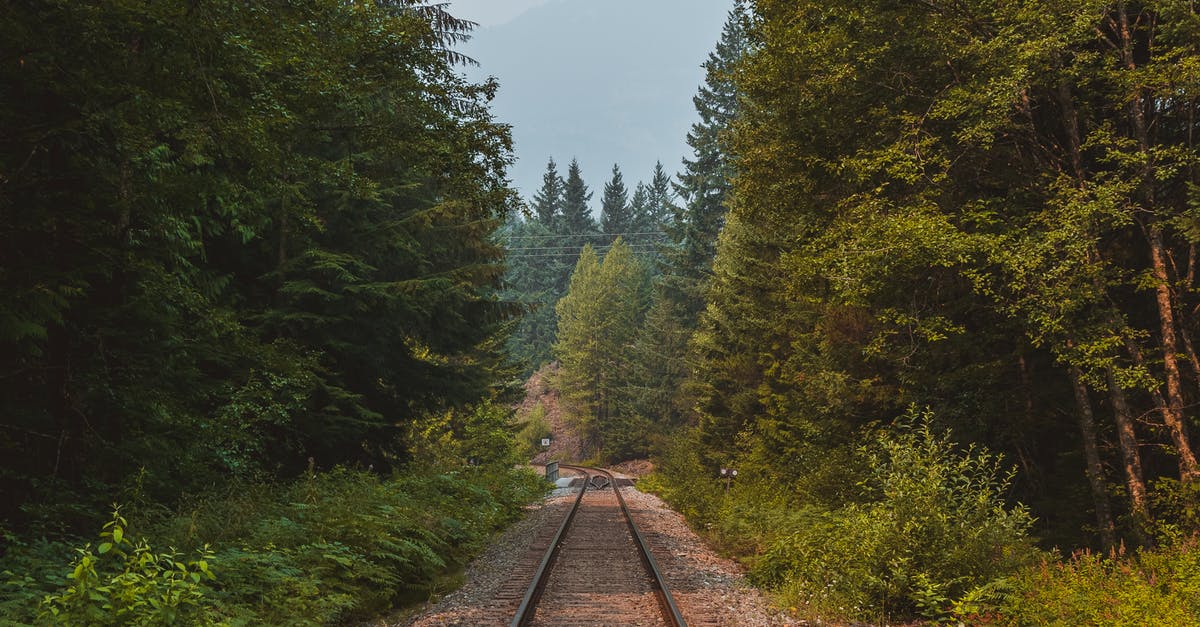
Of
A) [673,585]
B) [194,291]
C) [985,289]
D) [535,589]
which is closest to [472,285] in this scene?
[194,291]

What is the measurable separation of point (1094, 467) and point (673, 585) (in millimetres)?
6719

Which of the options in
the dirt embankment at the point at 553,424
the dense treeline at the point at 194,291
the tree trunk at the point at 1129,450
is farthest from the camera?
the dirt embankment at the point at 553,424

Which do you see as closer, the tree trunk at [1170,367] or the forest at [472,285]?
the forest at [472,285]

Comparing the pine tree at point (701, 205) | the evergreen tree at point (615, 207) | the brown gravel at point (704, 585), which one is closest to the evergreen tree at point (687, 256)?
the pine tree at point (701, 205)

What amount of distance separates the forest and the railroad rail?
1632 millimetres

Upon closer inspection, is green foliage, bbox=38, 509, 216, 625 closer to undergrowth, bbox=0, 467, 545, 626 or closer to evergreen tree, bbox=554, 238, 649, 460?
undergrowth, bbox=0, 467, 545, 626

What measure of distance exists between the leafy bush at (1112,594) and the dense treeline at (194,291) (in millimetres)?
7119

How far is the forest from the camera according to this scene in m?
6.62

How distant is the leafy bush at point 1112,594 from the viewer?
18.8 feet

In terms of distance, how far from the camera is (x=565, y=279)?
94562mm

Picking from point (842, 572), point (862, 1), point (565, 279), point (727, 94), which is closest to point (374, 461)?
point (842, 572)

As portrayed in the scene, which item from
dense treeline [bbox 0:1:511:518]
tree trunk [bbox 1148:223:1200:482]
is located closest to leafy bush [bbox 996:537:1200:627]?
tree trunk [bbox 1148:223:1200:482]

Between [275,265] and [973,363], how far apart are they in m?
15.0

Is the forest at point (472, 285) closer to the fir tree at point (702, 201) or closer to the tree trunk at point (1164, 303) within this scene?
the tree trunk at point (1164, 303)
